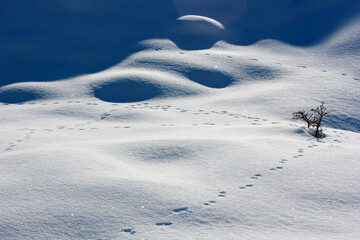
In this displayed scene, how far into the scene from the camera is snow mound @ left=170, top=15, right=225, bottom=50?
12.7 meters

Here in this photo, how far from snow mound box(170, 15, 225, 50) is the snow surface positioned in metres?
0.90

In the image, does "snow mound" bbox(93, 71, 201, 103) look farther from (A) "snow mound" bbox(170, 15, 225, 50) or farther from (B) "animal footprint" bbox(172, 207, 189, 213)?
(B) "animal footprint" bbox(172, 207, 189, 213)

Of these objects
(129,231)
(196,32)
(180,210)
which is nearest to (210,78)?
(196,32)

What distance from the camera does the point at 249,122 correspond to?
24.8 feet

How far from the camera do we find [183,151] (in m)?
5.41

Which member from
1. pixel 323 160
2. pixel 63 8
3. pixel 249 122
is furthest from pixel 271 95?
pixel 63 8

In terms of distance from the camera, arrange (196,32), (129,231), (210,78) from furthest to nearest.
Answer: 1. (196,32)
2. (210,78)
3. (129,231)

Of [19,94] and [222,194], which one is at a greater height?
[19,94]

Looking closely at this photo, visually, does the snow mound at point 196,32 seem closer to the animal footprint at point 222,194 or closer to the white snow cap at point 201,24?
the white snow cap at point 201,24

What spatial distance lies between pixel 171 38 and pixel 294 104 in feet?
18.6

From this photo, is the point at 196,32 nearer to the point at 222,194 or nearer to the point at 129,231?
the point at 222,194

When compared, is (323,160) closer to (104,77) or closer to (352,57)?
(104,77)

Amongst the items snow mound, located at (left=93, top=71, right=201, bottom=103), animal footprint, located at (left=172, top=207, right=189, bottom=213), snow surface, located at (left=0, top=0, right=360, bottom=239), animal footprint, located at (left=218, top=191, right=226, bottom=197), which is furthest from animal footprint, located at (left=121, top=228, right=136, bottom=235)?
snow mound, located at (left=93, top=71, right=201, bottom=103)

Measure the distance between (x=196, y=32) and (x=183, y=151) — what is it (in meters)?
8.67
